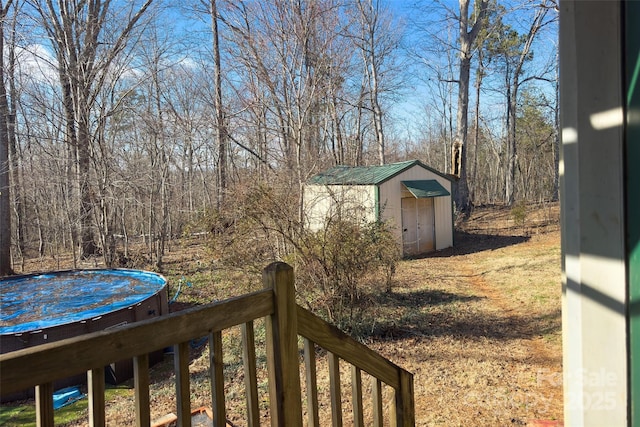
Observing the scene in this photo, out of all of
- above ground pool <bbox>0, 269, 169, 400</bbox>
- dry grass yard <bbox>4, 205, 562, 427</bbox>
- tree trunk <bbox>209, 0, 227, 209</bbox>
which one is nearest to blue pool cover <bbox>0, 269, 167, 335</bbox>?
above ground pool <bbox>0, 269, 169, 400</bbox>

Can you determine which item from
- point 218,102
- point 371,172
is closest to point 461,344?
point 371,172

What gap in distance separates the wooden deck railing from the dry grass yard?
246cm

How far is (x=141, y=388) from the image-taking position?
3.48 feet

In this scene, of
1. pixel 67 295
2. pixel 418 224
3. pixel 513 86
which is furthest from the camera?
pixel 513 86

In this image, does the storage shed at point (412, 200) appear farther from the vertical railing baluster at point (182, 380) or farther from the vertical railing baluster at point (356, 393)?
the vertical railing baluster at point (182, 380)

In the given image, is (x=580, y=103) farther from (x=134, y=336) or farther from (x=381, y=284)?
(x=381, y=284)

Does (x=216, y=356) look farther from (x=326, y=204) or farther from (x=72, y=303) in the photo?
(x=72, y=303)

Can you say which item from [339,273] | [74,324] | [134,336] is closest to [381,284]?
[339,273]

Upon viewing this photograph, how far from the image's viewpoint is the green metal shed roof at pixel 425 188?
12.2 m

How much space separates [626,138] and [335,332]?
1.24m

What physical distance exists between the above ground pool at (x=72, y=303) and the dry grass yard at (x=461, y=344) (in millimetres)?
967

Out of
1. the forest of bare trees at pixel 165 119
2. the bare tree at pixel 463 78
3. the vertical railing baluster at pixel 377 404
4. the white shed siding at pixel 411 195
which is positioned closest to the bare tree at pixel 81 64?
the forest of bare trees at pixel 165 119

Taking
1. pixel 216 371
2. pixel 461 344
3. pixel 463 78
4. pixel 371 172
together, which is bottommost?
pixel 461 344

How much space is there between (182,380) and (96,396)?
0.75 feet
